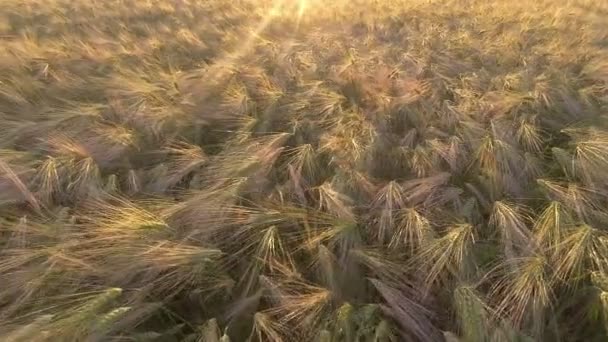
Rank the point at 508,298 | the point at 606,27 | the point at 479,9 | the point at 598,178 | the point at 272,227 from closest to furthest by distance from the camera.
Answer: the point at 508,298 → the point at 272,227 → the point at 598,178 → the point at 606,27 → the point at 479,9

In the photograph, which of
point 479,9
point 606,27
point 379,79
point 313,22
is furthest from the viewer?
point 479,9

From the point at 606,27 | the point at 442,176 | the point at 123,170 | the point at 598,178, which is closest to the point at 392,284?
the point at 442,176

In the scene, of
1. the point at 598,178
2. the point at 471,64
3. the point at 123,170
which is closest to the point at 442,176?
the point at 598,178

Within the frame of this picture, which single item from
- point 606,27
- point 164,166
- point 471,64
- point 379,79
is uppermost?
point 164,166

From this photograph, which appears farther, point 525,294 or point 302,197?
point 302,197

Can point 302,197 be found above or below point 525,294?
above

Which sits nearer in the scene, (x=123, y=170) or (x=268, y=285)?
A: (x=268, y=285)

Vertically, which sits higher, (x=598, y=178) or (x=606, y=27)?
(x=598, y=178)

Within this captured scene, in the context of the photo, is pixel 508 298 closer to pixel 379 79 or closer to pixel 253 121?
pixel 253 121
